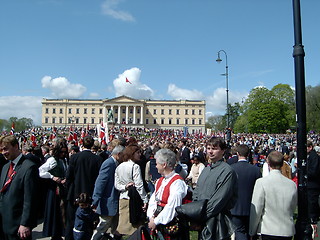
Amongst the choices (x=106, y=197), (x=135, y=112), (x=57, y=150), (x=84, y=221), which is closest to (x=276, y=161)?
(x=106, y=197)

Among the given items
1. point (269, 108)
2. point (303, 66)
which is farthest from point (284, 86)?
point (303, 66)

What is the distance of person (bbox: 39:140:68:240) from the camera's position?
5738 mm

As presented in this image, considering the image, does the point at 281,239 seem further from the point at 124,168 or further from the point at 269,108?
the point at 269,108

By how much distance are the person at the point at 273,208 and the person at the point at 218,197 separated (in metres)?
0.70

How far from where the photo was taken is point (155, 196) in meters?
3.69

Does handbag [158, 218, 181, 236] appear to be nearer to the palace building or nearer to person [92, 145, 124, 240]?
person [92, 145, 124, 240]

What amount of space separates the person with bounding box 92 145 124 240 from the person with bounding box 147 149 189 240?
149cm

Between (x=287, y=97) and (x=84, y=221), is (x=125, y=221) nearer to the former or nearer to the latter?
(x=84, y=221)

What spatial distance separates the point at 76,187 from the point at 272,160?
11.4ft

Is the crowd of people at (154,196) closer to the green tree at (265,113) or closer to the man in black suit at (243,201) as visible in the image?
the man in black suit at (243,201)

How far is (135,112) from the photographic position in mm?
113125

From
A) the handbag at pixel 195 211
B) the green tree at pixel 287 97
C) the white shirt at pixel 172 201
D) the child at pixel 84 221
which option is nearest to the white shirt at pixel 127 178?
the child at pixel 84 221

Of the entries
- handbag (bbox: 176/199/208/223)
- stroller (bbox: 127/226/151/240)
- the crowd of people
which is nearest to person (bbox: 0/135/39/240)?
the crowd of people

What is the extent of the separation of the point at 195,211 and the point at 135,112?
363ft
